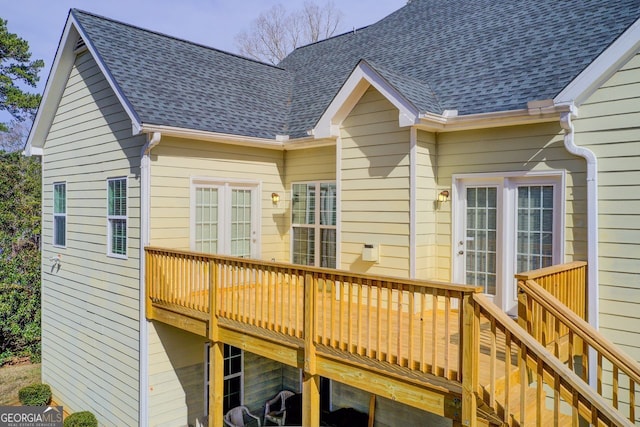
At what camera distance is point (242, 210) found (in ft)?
29.7

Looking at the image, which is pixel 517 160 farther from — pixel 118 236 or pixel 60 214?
pixel 60 214

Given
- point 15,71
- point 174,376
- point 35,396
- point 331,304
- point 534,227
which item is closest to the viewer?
point 331,304

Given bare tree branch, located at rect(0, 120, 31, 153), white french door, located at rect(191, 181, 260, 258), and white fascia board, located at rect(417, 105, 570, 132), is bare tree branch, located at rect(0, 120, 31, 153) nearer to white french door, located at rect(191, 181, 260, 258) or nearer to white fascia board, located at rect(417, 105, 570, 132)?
white french door, located at rect(191, 181, 260, 258)

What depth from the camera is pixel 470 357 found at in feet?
12.3

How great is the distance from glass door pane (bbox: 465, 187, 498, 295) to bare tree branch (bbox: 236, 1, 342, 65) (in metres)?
18.8

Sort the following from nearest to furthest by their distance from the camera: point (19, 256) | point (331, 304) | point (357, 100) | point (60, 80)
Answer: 1. point (331, 304)
2. point (357, 100)
3. point (60, 80)
4. point (19, 256)

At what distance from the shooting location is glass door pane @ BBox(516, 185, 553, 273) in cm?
605

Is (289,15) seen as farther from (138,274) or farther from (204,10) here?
(138,274)

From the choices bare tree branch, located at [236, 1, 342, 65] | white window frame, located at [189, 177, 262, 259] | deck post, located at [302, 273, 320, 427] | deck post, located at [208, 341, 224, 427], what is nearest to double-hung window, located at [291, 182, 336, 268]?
white window frame, located at [189, 177, 262, 259]

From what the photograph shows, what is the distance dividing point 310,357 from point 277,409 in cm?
459

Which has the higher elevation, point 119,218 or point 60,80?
point 60,80

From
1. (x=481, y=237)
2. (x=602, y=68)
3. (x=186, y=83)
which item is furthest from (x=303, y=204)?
(x=602, y=68)

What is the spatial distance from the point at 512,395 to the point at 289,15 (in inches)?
969

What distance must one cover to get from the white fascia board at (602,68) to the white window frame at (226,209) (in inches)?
225
